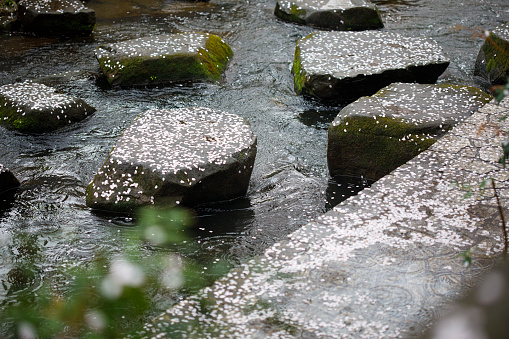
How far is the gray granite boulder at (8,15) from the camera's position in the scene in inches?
283

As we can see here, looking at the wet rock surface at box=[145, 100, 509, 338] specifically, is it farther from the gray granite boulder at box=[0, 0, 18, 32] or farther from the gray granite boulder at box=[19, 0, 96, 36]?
the gray granite boulder at box=[0, 0, 18, 32]

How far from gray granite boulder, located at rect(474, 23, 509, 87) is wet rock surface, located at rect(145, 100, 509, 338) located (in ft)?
9.16

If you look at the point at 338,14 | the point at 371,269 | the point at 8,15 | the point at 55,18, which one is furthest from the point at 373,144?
the point at 8,15

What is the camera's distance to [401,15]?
25.2 feet

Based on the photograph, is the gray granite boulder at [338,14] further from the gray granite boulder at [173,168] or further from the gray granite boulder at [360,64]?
the gray granite boulder at [173,168]

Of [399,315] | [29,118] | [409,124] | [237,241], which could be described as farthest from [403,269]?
[29,118]

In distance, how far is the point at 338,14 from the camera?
23.0 feet

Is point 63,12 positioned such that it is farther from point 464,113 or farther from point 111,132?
point 464,113

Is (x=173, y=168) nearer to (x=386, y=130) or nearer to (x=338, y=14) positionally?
(x=386, y=130)

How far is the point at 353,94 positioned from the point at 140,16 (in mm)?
4302

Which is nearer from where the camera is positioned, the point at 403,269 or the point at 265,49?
the point at 403,269

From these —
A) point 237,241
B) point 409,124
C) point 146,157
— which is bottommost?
point 237,241

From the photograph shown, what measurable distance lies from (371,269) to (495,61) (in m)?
4.18

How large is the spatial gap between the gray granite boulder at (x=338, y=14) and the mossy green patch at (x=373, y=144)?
3.70 meters
